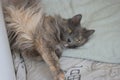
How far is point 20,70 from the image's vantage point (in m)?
1.51

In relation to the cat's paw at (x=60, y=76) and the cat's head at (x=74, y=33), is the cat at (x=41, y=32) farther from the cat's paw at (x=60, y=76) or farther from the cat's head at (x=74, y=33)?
the cat's paw at (x=60, y=76)

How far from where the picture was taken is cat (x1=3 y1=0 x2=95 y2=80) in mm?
1535

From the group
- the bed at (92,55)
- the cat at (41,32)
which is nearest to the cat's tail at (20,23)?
the cat at (41,32)

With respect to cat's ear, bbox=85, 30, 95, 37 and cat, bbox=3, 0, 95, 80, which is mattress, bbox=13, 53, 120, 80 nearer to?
cat, bbox=3, 0, 95, 80

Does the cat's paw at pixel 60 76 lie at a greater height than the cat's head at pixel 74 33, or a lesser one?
lesser

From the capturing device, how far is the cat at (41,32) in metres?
1.54

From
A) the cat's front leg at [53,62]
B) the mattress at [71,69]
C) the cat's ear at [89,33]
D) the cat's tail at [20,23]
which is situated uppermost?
the cat's tail at [20,23]

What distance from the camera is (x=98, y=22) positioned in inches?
69.4

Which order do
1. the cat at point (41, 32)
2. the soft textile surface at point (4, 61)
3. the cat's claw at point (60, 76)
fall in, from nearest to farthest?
the soft textile surface at point (4, 61)
the cat's claw at point (60, 76)
the cat at point (41, 32)

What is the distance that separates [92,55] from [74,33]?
19cm

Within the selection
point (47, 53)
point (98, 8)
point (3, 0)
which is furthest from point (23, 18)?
point (98, 8)

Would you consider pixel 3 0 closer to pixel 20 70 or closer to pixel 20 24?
pixel 20 24

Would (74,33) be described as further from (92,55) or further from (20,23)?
(20,23)

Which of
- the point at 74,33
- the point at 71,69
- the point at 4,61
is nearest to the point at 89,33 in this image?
the point at 74,33
